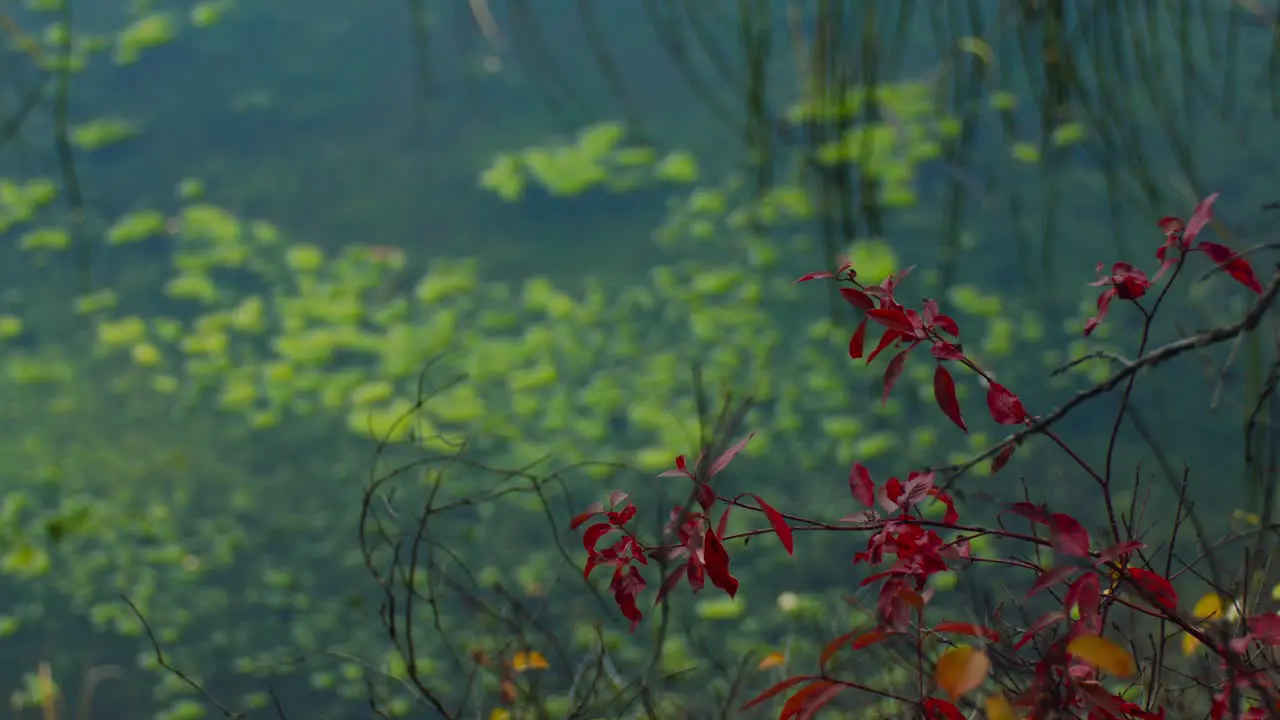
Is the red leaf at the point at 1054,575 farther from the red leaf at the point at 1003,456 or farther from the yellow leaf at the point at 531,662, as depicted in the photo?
the yellow leaf at the point at 531,662

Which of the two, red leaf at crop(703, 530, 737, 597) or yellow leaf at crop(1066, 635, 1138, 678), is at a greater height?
yellow leaf at crop(1066, 635, 1138, 678)

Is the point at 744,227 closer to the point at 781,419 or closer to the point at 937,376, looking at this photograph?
the point at 781,419

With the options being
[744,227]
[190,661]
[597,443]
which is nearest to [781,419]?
[597,443]

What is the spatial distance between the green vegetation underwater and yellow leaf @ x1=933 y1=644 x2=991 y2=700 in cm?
126

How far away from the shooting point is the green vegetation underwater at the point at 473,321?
7.44ft

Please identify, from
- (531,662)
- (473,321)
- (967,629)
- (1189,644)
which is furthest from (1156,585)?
(473,321)

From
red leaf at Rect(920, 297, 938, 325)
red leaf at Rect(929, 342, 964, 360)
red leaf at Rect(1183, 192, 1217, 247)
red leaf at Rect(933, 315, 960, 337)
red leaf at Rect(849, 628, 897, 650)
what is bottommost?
red leaf at Rect(849, 628, 897, 650)

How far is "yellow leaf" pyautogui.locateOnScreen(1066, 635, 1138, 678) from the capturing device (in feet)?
1.76

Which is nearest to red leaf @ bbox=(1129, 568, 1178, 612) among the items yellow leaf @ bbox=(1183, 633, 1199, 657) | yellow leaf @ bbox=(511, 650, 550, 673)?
yellow leaf @ bbox=(1183, 633, 1199, 657)

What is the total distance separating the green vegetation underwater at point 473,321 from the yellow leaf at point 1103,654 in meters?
1.24

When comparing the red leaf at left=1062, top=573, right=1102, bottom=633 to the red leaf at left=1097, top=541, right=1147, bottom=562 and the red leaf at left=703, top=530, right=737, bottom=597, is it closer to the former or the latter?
the red leaf at left=1097, top=541, right=1147, bottom=562

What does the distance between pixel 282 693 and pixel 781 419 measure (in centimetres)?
107

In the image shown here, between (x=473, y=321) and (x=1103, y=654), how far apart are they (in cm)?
237

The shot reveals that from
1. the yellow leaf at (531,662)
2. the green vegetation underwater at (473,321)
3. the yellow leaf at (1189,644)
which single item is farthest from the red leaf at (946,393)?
the green vegetation underwater at (473,321)
